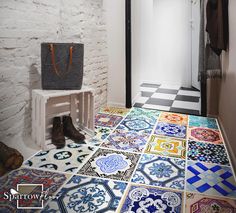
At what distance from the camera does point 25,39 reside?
1.82 meters

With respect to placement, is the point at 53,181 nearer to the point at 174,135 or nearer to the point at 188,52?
the point at 174,135

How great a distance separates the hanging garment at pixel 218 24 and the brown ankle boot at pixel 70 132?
4.79 feet

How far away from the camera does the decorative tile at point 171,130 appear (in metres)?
2.29

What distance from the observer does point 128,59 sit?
116 inches

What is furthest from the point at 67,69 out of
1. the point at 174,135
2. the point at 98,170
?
the point at 174,135

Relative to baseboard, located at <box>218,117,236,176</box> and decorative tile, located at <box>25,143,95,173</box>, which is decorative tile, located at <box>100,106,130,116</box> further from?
baseboard, located at <box>218,117,236,176</box>

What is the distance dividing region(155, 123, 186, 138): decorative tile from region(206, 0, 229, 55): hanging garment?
0.82m

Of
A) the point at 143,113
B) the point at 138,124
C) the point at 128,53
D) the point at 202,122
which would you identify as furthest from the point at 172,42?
the point at 138,124

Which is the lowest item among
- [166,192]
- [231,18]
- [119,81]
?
[166,192]

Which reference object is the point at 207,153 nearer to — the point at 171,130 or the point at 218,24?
the point at 171,130

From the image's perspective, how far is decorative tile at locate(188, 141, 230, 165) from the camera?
6.00 ft

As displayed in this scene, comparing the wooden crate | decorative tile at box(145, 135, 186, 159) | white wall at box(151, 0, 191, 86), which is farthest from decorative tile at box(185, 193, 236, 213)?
white wall at box(151, 0, 191, 86)

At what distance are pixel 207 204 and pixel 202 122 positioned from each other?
1421 mm

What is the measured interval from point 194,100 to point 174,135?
4.63ft
